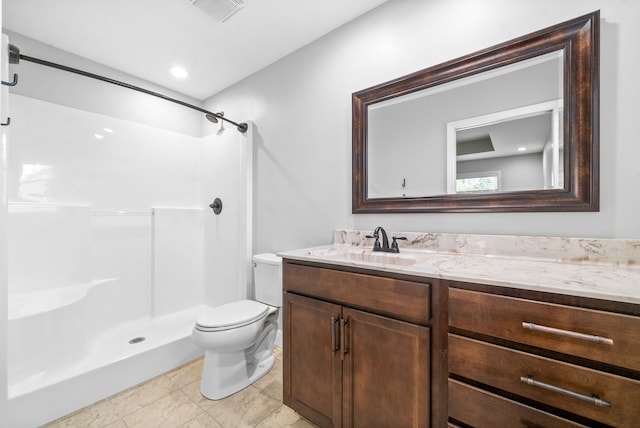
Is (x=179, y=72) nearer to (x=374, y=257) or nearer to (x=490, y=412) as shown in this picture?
(x=374, y=257)

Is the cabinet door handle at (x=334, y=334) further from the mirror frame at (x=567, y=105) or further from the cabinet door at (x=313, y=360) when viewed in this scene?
the mirror frame at (x=567, y=105)

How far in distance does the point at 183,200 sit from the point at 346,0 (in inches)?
89.1

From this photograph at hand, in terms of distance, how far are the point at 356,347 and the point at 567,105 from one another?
1.38m

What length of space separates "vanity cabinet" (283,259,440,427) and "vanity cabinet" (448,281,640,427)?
117 mm

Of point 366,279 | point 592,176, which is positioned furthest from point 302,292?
point 592,176

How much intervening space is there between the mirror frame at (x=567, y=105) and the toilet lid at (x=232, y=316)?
4.21ft

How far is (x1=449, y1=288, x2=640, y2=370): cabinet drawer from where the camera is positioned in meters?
0.70

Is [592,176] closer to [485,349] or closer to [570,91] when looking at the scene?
[570,91]

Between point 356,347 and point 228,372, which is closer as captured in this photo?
point 356,347

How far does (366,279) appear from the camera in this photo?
1.14 meters

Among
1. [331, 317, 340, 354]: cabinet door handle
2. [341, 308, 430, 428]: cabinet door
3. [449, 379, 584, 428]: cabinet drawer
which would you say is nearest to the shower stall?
[331, 317, 340, 354]: cabinet door handle

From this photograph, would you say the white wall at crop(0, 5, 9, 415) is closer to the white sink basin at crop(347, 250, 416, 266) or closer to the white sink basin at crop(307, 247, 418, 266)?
the white sink basin at crop(307, 247, 418, 266)

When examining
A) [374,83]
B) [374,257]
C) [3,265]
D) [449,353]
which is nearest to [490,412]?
[449,353]

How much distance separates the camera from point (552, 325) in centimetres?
77
